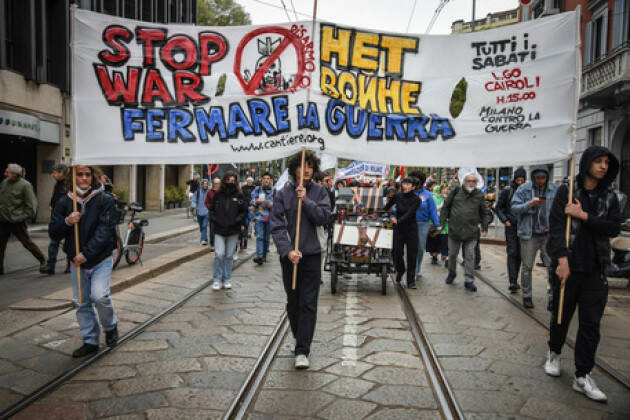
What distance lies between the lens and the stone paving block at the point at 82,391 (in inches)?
135

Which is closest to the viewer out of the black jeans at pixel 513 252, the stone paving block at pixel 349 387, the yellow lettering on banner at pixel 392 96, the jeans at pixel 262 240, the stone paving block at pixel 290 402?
the stone paving block at pixel 290 402

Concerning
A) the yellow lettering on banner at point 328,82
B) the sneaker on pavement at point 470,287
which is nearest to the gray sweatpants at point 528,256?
the sneaker on pavement at point 470,287

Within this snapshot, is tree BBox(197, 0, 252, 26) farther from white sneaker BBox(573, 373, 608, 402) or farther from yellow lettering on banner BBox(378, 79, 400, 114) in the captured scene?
white sneaker BBox(573, 373, 608, 402)

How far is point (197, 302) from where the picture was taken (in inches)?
246

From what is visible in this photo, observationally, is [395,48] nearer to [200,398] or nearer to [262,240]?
[200,398]

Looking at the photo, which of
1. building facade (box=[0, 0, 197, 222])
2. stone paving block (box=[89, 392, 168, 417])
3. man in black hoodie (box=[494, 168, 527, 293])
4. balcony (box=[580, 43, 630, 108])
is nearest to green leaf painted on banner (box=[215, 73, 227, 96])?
stone paving block (box=[89, 392, 168, 417])

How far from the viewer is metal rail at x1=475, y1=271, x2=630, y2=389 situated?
12.7ft

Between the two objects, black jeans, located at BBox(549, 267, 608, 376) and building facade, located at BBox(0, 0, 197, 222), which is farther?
building facade, located at BBox(0, 0, 197, 222)

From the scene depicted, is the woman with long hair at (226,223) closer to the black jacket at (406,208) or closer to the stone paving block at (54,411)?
the black jacket at (406,208)

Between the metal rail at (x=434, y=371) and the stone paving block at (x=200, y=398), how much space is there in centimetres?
150

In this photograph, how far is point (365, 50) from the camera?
4348 mm

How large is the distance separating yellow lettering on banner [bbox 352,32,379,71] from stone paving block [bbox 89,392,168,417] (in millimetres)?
3188

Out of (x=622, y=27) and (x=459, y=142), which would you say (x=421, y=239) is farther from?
(x=622, y=27)

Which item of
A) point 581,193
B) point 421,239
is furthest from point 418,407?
point 421,239
